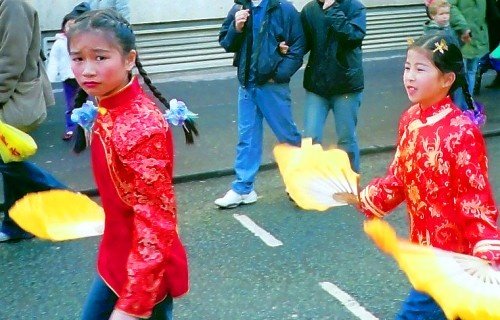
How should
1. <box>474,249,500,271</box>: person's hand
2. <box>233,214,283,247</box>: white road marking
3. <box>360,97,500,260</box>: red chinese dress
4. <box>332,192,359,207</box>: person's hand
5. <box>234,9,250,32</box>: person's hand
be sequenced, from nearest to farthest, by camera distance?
1. <box>474,249,500,271</box>: person's hand
2. <box>360,97,500,260</box>: red chinese dress
3. <box>332,192,359,207</box>: person's hand
4. <box>233,214,283,247</box>: white road marking
5. <box>234,9,250,32</box>: person's hand

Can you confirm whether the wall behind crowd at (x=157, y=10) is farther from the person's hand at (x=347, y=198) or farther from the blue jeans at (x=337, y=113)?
the person's hand at (x=347, y=198)

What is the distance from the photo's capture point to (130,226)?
2.59m

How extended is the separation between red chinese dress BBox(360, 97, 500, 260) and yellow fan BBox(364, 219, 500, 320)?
0.14m

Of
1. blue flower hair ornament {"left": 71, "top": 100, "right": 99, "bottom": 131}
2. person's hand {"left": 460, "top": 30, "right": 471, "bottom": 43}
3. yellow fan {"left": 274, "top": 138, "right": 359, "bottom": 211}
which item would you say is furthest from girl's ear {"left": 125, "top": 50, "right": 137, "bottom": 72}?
person's hand {"left": 460, "top": 30, "right": 471, "bottom": 43}

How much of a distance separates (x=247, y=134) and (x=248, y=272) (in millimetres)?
1546

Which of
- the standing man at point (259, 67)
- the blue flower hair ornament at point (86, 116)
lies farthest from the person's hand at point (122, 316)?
the standing man at point (259, 67)

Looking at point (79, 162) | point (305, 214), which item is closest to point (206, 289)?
point (305, 214)

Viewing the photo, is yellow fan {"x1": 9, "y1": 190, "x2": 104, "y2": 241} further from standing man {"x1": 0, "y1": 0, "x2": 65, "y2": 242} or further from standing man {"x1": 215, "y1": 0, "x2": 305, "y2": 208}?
standing man {"x1": 215, "y1": 0, "x2": 305, "y2": 208}

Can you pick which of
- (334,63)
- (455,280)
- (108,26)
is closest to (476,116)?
(455,280)

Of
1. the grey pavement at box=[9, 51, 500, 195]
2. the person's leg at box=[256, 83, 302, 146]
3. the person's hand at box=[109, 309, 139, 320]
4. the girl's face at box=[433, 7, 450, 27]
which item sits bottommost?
the grey pavement at box=[9, 51, 500, 195]

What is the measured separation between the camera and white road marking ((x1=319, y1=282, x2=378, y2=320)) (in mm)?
4293

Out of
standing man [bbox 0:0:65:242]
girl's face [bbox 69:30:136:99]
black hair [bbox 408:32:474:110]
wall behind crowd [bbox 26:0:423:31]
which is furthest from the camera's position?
wall behind crowd [bbox 26:0:423:31]

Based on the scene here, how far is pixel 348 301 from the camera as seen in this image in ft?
14.7

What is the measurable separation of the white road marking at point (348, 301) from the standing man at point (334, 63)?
190cm
